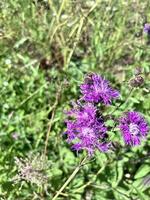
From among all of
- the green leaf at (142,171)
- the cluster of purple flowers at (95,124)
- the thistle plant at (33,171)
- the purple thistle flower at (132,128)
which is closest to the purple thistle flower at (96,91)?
the cluster of purple flowers at (95,124)

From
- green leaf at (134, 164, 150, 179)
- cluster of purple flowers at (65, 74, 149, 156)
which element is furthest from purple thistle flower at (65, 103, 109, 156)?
green leaf at (134, 164, 150, 179)

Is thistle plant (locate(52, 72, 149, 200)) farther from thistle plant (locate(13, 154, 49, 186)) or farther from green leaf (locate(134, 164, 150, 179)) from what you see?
green leaf (locate(134, 164, 150, 179))

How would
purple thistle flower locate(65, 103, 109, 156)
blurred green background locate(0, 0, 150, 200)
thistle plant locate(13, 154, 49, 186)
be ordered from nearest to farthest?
purple thistle flower locate(65, 103, 109, 156) → thistle plant locate(13, 154, 49, 186) → blurred green background locate(0, 0, 150, 200)

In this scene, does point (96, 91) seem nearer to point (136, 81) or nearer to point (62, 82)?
point (136, 81)

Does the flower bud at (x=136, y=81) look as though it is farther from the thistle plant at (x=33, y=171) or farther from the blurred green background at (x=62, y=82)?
the thistle plant at (x=33, y=171)

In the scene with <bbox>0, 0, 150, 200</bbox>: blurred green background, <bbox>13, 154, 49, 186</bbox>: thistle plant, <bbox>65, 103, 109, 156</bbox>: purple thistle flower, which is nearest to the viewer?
<bbox>65, 103, 109, 156</bbox>: purple thistle flower

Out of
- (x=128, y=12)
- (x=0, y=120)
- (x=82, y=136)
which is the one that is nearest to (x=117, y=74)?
(x=128, y=12)

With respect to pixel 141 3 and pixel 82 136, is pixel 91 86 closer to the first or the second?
pixel 82 136
